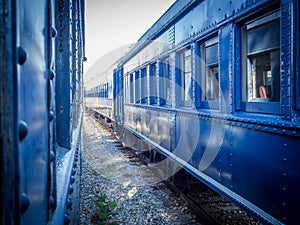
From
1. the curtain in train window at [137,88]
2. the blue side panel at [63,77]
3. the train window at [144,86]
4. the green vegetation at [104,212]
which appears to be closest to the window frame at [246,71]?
the blue side panel at [63,77]

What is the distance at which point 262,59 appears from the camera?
2.93 metres

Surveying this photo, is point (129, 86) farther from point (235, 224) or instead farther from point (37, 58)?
point (37, 58)

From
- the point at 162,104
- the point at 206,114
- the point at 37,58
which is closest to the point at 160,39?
the point at 162,104

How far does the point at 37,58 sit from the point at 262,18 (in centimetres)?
253

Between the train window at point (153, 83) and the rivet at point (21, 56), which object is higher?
the train window at point (153, 83)

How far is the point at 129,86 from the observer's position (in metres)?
10.2

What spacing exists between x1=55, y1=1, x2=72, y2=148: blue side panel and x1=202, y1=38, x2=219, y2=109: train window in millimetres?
2175

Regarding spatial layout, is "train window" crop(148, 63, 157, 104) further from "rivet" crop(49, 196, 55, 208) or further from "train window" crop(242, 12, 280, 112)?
"rivet" crop(49, 196, 55, 208)

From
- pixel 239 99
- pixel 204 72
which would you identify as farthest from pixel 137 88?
pixel 239 99

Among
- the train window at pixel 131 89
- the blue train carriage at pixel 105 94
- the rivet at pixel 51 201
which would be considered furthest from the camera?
the blue train carriage at pixel 105 94

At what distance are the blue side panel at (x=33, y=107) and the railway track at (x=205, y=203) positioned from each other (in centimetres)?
393

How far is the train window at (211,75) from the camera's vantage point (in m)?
3.85

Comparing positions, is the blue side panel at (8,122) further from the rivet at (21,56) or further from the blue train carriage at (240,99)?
the blue train carriage at (240,99)

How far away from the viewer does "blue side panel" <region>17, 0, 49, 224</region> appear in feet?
2.08
